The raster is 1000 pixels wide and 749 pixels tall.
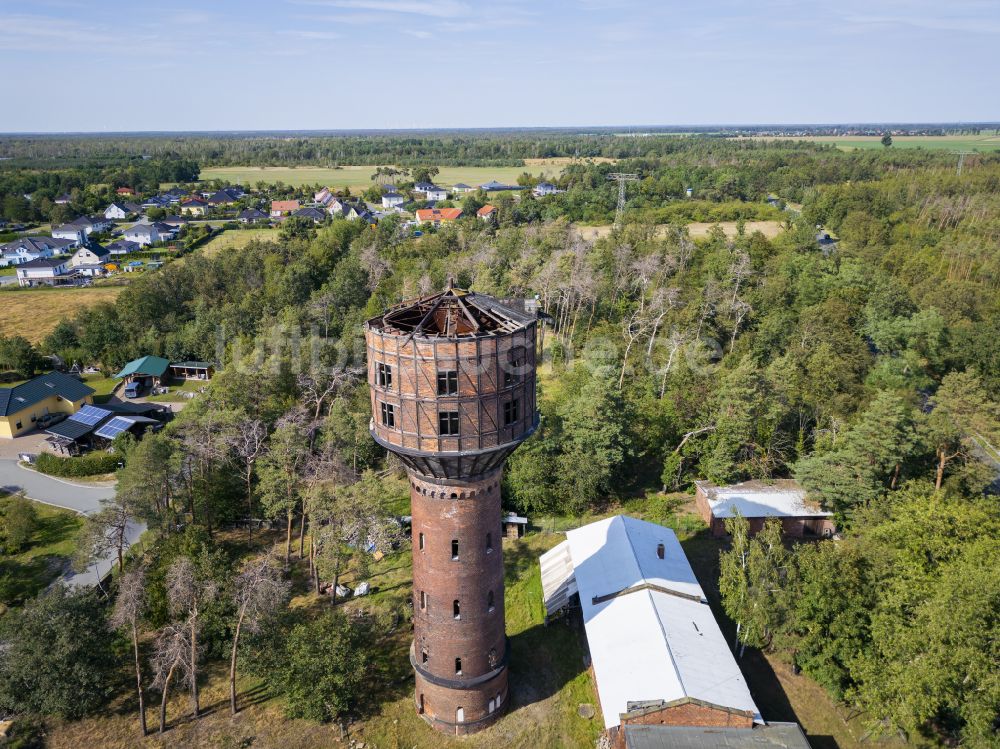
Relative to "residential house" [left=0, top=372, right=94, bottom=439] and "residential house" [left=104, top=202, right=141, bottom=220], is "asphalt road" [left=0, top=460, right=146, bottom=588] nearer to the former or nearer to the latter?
"residential house" [left=0, top=372, right=94, bottom=439]

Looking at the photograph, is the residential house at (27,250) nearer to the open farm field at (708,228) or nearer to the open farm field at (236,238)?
the open farm field at (236,238)

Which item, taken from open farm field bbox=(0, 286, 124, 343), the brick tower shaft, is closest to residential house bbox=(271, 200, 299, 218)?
open farm field bbox=(0, 286, 124, 343)

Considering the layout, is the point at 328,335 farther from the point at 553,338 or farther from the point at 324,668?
the point at 324,668

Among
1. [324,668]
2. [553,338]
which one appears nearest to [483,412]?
[324,668]

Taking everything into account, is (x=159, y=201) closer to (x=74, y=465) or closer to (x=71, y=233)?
(x=71, y=233)

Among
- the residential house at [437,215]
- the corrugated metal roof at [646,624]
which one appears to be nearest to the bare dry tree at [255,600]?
the corrugated metal roof at [646,624]
